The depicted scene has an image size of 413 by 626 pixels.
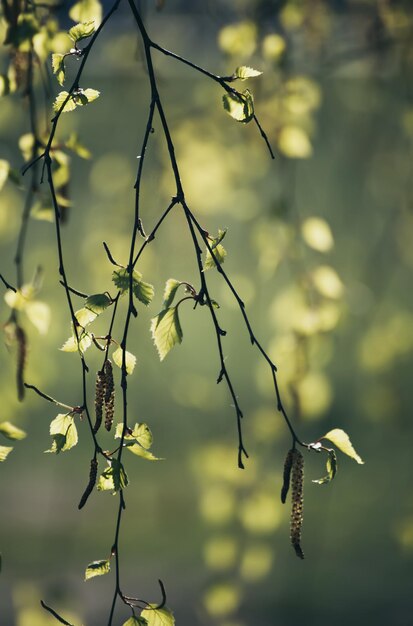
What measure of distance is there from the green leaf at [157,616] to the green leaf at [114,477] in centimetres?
10

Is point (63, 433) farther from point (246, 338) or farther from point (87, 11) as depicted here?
point (246, 338)

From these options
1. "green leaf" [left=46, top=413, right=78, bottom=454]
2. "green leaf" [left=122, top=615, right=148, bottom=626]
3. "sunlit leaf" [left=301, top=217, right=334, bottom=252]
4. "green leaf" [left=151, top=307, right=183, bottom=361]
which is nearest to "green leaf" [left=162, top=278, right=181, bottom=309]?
"green leaf" [left=151, top=307, right=183, bottom=361]

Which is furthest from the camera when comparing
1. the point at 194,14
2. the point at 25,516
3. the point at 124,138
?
the point at 124,138

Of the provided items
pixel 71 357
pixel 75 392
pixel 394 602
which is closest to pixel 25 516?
pixel 75 392

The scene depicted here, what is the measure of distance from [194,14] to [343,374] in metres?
1.57

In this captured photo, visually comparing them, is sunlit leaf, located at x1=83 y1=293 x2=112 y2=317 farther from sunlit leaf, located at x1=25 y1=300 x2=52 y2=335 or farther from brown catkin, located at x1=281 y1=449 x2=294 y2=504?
sunlit leaf, located at x1=25 y1=300 x2=52 y2=335

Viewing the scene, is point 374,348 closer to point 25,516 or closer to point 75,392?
point 25,516

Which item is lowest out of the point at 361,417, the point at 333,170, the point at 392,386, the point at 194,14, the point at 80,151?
the point at 80,151

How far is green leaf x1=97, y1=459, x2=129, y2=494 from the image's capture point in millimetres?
635

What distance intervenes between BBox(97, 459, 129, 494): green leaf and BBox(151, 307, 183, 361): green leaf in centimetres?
9

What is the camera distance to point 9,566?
7.53 feet

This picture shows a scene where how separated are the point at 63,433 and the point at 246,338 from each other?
230 centimetres

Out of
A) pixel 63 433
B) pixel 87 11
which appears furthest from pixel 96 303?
pixel 87 11

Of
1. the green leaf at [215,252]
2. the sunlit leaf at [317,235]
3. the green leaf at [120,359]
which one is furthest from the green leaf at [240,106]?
the sunlit leaf at [317,235]
